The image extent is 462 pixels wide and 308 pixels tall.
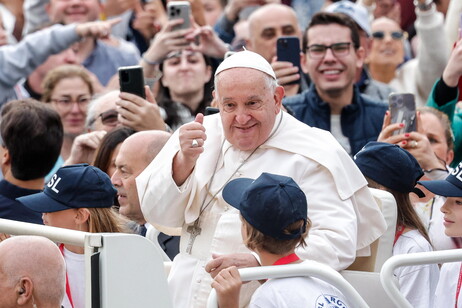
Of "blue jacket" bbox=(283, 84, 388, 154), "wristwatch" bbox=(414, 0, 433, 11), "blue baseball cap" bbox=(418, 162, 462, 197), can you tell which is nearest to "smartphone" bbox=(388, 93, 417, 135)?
"blue jacket" bbox=(283, 84, 388, 154)

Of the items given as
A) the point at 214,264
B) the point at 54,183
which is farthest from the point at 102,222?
the point at 214,264

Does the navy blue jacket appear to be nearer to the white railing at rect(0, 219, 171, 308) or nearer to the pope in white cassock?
the pope in white cassock

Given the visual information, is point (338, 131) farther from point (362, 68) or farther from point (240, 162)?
point (240, 162)

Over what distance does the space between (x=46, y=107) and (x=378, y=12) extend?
20.6 ft

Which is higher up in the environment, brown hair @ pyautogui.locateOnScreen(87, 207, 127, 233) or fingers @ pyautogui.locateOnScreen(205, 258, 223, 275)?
fingers @ pyautogui.locateOnScreen(205, 258, 223, 275)

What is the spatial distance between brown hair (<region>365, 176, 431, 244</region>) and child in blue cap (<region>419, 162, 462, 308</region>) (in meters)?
0.18

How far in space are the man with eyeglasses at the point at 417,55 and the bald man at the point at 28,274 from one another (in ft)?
17.0

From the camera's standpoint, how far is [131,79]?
7.40m

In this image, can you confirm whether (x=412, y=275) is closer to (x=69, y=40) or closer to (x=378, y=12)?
(x=69, y=40)

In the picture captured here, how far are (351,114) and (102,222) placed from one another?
2625mm

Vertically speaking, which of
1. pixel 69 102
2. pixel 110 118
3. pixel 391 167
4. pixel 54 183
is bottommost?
pixel 69 102

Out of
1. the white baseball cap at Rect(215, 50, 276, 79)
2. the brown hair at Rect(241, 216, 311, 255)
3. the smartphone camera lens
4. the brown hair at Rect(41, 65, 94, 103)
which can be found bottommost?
the brown hair at Rect(41, 65, 94, 103)

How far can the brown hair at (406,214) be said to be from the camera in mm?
5969

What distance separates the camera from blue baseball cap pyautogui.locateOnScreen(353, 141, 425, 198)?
19.8 ft
